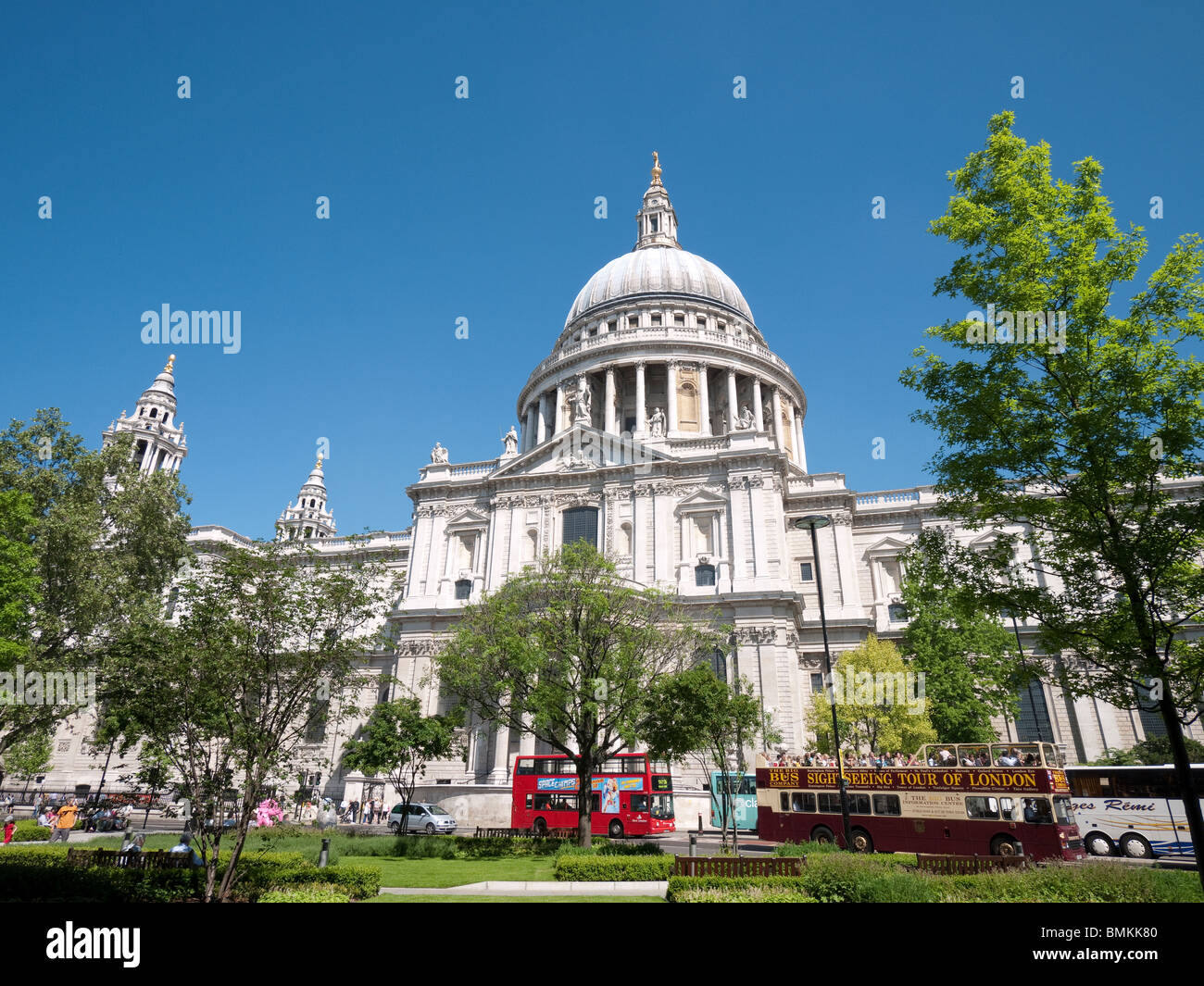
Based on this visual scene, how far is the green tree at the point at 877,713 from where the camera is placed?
36.4 metres

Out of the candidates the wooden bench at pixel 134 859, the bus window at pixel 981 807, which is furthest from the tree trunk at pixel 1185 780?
the wooden bench at pixel 134 859

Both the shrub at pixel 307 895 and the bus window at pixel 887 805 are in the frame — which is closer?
the shrub at pixel 307 895

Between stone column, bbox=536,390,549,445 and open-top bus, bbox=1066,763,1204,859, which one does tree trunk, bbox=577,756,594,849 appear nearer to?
open-top bus, bbox=1066,763,1204,859

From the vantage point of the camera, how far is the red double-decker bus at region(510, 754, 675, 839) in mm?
33219

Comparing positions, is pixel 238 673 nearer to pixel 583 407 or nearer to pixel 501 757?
pixel 501 757

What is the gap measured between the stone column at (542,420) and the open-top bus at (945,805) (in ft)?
157

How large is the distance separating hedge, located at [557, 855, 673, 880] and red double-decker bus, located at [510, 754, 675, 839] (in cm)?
1465

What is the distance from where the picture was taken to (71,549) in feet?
101

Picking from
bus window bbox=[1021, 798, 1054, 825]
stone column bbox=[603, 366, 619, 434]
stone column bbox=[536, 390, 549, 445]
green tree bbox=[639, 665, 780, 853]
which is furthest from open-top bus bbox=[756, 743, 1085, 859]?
stone column bbox=[536, 390, 549, 445]

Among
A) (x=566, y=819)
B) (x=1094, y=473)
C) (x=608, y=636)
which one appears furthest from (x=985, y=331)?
(x=566, y=819)

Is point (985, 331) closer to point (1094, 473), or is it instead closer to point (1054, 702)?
point (1094, 473)

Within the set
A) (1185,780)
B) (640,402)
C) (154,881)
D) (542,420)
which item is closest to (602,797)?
(154,881)

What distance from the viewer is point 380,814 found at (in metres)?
42.7

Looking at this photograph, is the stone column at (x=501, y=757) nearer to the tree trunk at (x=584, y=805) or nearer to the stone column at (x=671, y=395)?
the tree trunk at (x=584, y=805)
